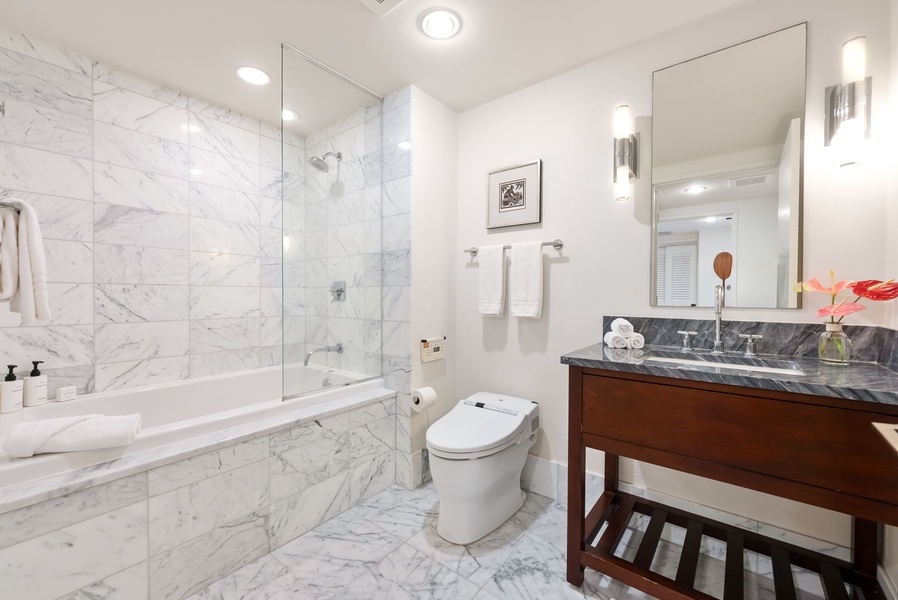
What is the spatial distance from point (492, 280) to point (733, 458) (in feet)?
4.42

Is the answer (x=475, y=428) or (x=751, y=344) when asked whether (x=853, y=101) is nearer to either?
(x=751, y=344)

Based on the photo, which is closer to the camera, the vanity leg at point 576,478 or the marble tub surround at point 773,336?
the marble tub surround at point 773,336

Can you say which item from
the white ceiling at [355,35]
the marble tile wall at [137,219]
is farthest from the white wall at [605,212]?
the marble tile wall at [137,219]

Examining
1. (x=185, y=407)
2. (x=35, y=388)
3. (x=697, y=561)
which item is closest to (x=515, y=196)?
(x=697, y=561)

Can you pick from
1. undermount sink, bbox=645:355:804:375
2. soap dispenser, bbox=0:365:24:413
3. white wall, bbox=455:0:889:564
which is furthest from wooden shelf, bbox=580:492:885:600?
soap dispenser, bbox=0:365:24:413

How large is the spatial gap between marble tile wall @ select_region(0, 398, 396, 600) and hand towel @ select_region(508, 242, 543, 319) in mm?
1054

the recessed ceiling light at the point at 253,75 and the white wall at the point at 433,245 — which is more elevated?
the recessed ceiling light at the point at 253,75

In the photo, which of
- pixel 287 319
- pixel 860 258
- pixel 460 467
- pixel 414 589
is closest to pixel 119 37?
pixel 287 319

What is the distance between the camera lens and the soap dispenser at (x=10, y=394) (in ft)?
5.05

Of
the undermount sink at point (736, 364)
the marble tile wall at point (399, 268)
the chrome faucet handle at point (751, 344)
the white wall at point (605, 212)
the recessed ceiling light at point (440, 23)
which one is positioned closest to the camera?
the undermount sink at point (736, 364)

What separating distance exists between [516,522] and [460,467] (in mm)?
527

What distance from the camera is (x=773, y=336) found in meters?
1.43

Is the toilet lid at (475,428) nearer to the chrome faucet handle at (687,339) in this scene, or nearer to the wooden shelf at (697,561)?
the wooden shelf at (697,561)

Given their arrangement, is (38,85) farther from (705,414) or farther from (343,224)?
(705,414)
